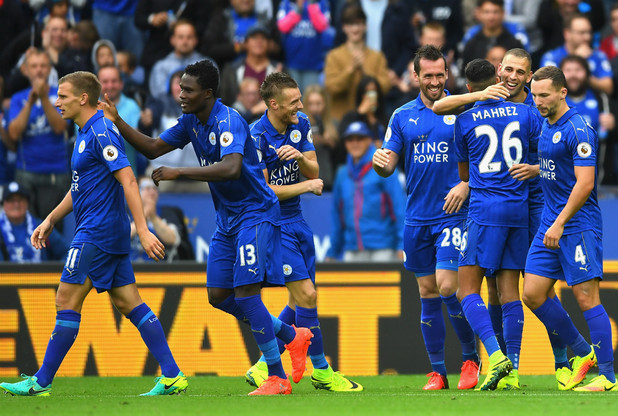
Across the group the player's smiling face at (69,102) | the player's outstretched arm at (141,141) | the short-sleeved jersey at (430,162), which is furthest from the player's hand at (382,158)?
the player's smiling face at (69,102)

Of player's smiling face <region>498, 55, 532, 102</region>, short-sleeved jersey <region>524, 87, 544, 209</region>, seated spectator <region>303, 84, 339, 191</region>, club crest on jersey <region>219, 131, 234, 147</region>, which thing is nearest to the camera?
club crest on jersey <region>219, 131, 234, 147</region>

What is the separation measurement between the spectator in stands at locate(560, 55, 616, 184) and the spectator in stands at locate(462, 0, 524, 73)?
3.06 ft

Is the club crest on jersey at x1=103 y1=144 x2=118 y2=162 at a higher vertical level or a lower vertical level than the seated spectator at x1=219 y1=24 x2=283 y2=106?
lower

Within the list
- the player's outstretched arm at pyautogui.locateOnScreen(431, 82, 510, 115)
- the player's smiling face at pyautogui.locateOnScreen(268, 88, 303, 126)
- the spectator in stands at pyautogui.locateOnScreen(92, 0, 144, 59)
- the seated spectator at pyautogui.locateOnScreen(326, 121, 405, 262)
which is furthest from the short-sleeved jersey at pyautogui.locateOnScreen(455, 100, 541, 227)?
the spectator in stands at pyautogui.locateOnScreen(92, 0, 144, 59)

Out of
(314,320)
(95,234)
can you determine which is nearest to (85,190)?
(95,234)

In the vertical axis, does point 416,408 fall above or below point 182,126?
below

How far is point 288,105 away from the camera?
8.78 metres

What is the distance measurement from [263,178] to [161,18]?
7.52m

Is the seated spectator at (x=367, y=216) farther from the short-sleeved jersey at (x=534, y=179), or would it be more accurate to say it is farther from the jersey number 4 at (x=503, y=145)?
the jersey number 4 at (x=503, y=145)

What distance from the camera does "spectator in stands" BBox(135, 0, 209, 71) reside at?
15.2 m

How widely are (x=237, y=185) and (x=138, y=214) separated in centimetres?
80

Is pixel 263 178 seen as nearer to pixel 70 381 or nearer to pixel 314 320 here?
pixel 314 320

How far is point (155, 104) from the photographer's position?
13.7 meters

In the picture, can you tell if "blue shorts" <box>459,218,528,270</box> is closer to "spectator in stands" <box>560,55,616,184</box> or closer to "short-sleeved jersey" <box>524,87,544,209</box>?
"short-sleeved jersey" <box>524,87,544,209</box>
